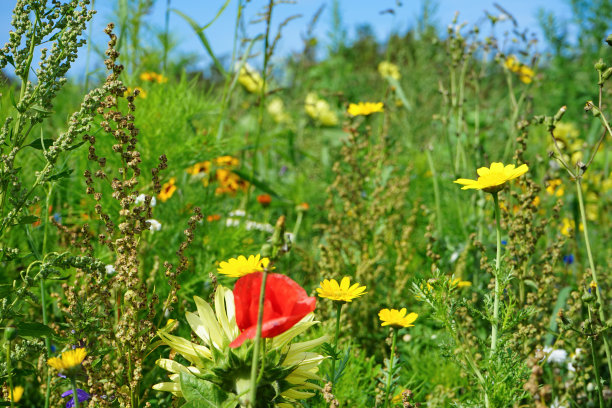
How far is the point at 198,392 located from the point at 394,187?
151cm

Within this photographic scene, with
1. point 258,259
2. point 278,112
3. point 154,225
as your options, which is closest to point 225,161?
point 154,225

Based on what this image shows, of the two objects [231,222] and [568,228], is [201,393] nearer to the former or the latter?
[231,222]

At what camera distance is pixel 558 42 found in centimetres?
490

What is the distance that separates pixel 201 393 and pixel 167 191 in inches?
45.1

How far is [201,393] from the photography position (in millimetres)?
846

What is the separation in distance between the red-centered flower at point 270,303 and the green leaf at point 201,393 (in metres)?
0.12

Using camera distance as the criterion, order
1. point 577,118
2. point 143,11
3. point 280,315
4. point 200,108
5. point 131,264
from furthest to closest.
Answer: point 577,118
point 143,11
point 200,108
point 131,264
point 280,315

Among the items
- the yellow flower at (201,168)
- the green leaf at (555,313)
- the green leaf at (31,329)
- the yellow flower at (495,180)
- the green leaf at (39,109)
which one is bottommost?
the green leaf at (555,313)

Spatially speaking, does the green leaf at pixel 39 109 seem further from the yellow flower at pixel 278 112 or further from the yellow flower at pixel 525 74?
the yellow flower at pixel 278 112

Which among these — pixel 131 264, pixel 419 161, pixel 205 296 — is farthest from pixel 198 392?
pixel 419 161

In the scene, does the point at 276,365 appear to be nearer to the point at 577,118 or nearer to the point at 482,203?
the point at 482,203

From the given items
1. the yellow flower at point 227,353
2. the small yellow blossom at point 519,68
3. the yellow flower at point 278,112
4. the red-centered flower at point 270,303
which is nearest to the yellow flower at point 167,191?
the yellow flower at point 227,353

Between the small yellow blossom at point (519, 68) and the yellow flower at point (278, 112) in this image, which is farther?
the yellow flower at point (278, 112)

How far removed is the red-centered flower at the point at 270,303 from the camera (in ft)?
2.48
